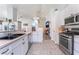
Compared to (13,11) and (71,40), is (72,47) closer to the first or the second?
(71,40)

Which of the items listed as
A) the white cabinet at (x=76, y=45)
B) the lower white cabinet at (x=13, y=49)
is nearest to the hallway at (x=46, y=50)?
the white cabinet at (x=76, y=45)

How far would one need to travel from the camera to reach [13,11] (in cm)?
350

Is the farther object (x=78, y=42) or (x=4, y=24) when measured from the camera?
(x=4, y=24)

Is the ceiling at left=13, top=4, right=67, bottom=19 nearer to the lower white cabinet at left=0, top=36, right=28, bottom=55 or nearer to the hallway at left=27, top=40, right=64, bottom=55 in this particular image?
the lower white cabinet at left=0, top=36, right=28, bottom=55

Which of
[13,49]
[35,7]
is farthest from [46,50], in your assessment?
[13,49]

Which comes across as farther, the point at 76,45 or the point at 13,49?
the point at 76,45

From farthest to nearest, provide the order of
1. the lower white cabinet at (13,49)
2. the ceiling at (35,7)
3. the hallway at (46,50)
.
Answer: the hallway at (46,50), the ceiling at (35,7), the lower white cabinet at (13,49)

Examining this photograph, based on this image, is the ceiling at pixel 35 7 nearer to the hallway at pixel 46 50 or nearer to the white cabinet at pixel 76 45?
the white cabinet at pixel 76 45

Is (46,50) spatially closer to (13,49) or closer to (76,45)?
(76,45)

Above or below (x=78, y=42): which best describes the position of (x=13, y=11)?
above

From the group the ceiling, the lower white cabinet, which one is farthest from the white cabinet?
→ the lower white cabinet
